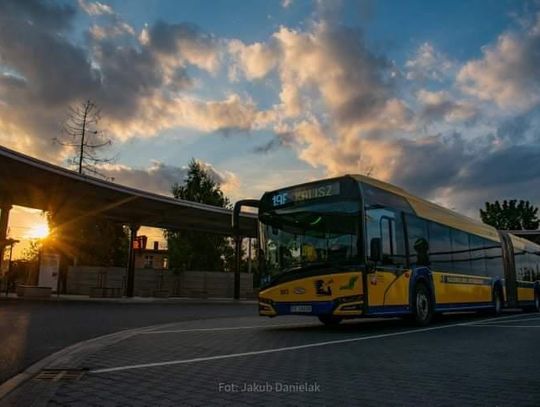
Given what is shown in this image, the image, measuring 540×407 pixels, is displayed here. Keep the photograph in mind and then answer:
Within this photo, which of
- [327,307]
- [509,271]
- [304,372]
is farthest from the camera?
[509,271]

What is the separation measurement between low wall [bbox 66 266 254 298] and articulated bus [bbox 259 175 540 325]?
80.8 ft

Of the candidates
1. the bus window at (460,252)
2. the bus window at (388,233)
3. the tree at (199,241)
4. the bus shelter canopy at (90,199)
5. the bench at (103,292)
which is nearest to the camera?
the bus window at (388,233)

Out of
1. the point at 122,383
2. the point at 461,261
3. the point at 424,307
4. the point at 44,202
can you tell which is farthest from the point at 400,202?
the point at 44,202

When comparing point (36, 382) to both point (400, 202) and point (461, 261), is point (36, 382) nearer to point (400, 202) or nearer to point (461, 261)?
point (400, 202)

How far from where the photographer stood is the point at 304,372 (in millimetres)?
5930

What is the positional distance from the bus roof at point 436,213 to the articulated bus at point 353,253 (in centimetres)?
4

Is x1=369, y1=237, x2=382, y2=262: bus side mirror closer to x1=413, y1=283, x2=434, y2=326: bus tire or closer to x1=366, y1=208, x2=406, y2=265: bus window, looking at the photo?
x1=366, y1=208, x2=406, y2=265: bus window

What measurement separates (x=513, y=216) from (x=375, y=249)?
67.9 meters

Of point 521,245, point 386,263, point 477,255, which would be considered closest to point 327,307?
point 386,263

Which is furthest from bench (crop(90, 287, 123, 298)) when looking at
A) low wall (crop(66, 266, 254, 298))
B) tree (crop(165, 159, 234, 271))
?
tree (crop(165, 159, 234, 271))

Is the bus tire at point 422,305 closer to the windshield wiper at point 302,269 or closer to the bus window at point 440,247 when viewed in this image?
the bus window at point 440,247

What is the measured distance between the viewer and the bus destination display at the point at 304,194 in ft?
36.9

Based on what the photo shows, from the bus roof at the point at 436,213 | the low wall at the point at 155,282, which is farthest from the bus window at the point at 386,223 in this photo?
the low wall at the point at 155,282

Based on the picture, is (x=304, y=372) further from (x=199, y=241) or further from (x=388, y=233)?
(x=199, y=241)
